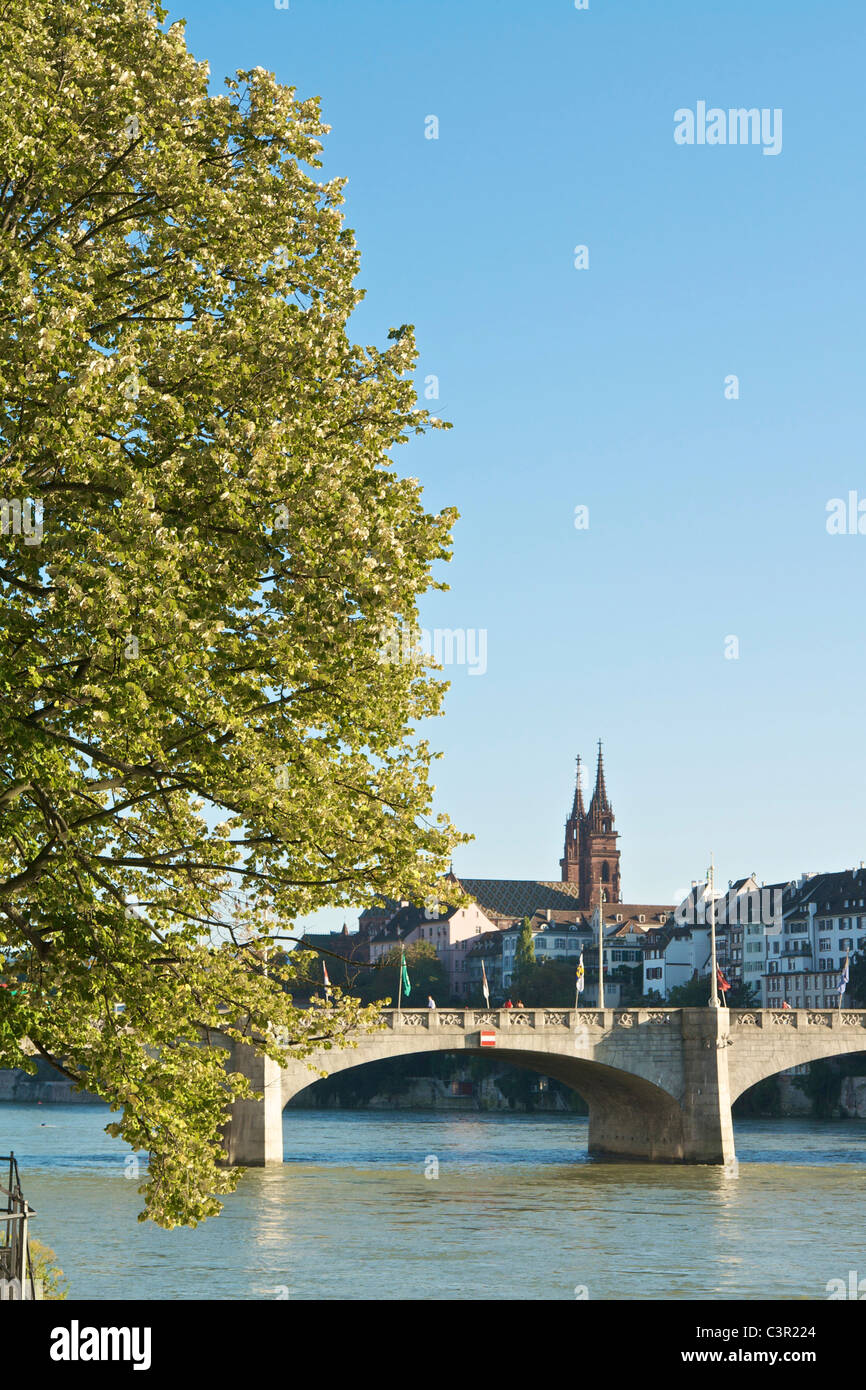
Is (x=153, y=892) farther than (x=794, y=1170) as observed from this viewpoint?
No

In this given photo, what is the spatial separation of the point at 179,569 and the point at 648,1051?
5233 centimetres

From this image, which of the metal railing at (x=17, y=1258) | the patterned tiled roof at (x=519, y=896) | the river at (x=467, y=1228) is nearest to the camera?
the metal railing at (x=17, y=1258)

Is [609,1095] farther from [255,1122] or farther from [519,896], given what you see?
[519,896]

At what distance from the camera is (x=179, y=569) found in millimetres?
12539

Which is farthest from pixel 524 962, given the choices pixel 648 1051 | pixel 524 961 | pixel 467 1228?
pixel 467 1228

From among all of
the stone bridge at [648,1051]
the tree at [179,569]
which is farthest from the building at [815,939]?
the tree at [179,569]

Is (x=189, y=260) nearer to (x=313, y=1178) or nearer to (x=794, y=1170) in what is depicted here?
(x=313, y=1178)

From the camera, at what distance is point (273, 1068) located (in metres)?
55.1

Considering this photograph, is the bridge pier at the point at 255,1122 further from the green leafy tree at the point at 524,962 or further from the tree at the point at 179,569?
the green leafy tree at the point at 524,962

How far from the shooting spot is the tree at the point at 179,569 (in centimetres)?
1217

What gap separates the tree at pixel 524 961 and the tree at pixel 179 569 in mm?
113659
